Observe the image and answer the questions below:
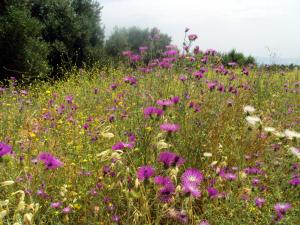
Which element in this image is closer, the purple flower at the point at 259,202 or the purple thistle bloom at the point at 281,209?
the purple thistle bloom at the point at 281,209

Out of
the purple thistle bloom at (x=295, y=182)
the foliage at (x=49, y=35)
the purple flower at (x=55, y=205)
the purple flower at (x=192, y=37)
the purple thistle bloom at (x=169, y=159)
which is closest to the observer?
the purple thistle bloom at (x=169, y=159)

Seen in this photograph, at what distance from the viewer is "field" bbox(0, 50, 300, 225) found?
186cm

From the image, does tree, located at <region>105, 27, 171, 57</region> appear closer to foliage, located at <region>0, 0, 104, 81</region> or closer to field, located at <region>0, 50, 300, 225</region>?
foliage, located at <region>0, 0, 104, 81</region>

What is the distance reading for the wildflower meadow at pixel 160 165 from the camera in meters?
1.86

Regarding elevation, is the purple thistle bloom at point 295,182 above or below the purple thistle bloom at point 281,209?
above

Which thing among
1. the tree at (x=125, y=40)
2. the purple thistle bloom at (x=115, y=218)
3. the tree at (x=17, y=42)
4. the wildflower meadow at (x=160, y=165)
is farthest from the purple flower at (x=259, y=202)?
the tree at (x=125, y=40)

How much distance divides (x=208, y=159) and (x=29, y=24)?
761cm

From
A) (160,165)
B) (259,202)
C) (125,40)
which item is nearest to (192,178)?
(160,165)

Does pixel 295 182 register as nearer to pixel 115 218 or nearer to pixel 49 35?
pixel 115 218

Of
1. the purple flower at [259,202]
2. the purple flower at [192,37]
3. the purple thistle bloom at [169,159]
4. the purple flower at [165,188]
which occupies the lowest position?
the purple flower at [259,202]

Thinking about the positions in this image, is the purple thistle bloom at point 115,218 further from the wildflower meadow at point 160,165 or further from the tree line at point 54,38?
the tree line at point 54,38

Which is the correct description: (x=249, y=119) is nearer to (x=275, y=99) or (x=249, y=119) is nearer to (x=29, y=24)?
(x=275, y=99)

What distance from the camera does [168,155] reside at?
6.06ft

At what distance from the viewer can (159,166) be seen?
87.1 inches
